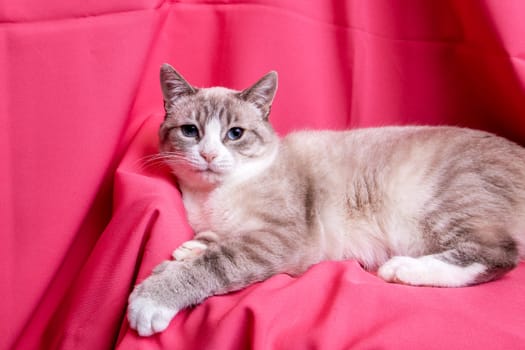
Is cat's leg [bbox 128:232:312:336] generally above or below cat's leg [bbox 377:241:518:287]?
below

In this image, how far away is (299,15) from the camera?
6.66 ft

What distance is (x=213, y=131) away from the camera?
1.72 meters

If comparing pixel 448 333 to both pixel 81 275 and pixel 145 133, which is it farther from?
pixel 145 133

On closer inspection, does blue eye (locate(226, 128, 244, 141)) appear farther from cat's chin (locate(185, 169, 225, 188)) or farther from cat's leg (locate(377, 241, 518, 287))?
cat's leg (locate(377, 241, 518, 287))

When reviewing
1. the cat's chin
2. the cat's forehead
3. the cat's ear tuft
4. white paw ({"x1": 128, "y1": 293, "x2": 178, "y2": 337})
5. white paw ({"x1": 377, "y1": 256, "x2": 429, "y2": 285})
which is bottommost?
white paw ({"x1": 128, "y1": 293, "x2": 178, "y2": 337})

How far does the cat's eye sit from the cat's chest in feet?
0.71

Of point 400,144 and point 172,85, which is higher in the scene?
point 172,85

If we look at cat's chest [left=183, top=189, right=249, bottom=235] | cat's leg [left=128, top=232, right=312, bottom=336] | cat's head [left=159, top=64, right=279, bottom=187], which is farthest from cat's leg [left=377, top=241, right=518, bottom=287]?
cat's head [left=159, top=64, right=279, bottom=187]

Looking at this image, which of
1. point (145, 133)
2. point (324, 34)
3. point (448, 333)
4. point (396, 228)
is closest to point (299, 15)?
point (324, 34)

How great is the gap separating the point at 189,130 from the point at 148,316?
712 mm

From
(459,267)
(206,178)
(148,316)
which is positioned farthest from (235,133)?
(459,267)

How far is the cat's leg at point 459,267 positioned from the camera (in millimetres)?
1472

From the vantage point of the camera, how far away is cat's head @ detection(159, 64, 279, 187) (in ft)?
5.52

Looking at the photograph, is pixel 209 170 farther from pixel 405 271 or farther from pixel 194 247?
pixel 405 271
